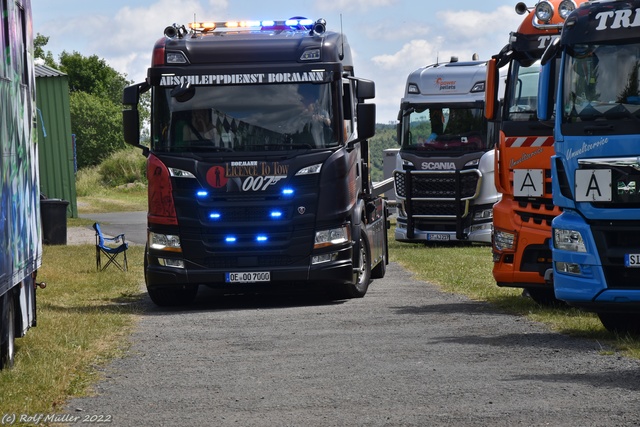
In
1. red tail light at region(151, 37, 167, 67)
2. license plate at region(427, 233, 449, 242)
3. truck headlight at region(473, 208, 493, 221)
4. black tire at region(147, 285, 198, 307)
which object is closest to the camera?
red tail light at region(151, 37, 167, 67)

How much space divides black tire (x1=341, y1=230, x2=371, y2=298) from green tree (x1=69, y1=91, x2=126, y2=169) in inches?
2824

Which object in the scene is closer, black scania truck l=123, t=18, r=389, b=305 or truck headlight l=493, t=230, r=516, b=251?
truck headlight l=493, t=230, r=516, b=251

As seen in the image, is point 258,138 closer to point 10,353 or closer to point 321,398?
point 10,353

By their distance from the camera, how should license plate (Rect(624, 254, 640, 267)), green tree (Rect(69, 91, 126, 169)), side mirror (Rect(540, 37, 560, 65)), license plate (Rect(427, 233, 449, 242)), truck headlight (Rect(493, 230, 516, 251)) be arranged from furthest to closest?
green tree (Rect(69, 91, 126, 169)), license plate (Rect(427, 233, 449, 242)), truck headlight (Rect(493, 230, 516, 251)), side mirror (Rect(540, 37, 560, 65)), license plate (Rect(624, 254, 640, 267))

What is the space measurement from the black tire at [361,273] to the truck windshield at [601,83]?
5249mm

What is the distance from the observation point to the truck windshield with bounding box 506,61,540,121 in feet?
48.3

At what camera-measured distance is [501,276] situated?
587 inches

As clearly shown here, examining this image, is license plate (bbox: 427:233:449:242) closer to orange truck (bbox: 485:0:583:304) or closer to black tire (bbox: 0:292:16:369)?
orange truck (bbox: 485:0:583:304)

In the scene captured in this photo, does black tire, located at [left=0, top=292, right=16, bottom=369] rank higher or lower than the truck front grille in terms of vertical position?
lower

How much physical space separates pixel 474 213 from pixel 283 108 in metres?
12.2

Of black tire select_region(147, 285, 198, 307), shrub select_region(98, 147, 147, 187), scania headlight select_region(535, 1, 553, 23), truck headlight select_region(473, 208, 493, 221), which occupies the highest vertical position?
scania headlight select_region(535, 1, 553, 23)

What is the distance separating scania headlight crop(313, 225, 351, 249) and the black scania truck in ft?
0.04

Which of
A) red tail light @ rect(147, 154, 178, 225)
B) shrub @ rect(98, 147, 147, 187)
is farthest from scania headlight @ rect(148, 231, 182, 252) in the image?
shrub @ rect(98, 147, 147, 187)

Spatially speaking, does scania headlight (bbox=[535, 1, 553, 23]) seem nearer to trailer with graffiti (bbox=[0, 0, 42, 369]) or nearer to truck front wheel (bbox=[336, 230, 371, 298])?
truck front wheel (bbox=[336, 230, 371, 298])
